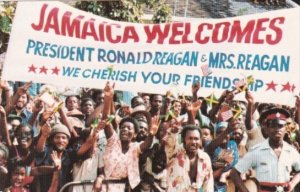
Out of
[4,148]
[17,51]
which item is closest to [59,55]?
[17,51]

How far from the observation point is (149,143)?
5.22 m

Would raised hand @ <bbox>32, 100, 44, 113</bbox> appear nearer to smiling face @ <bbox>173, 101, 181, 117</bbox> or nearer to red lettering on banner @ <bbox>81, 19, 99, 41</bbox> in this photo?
red lettering on banner @ <bbox>81, 19, 99, 41</bbox>

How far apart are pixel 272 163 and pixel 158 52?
1.33 m

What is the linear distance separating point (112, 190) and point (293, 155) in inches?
58.1

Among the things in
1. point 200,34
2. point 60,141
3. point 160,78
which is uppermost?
point 200,34

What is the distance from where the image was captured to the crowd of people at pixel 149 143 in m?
5.07

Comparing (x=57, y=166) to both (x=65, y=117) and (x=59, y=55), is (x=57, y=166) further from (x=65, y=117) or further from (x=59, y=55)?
(x=59, y=55)

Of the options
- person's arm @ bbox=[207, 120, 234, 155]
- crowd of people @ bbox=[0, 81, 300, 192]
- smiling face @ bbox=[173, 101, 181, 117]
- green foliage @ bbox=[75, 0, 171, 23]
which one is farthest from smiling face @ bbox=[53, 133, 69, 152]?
green foliage @ bbox=[75, 0, 171, 23]

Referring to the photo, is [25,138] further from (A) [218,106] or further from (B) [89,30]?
(A) [218,106]

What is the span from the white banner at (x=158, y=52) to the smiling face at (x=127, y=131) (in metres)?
0.36

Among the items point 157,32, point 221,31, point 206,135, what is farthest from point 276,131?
point 157,32

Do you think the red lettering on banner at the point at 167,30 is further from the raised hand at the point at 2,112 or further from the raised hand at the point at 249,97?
the raised hand at the point at 2,112

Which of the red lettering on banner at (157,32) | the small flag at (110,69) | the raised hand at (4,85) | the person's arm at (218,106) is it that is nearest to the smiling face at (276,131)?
the person's arm at (218,106)

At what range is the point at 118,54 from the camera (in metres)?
5.51
